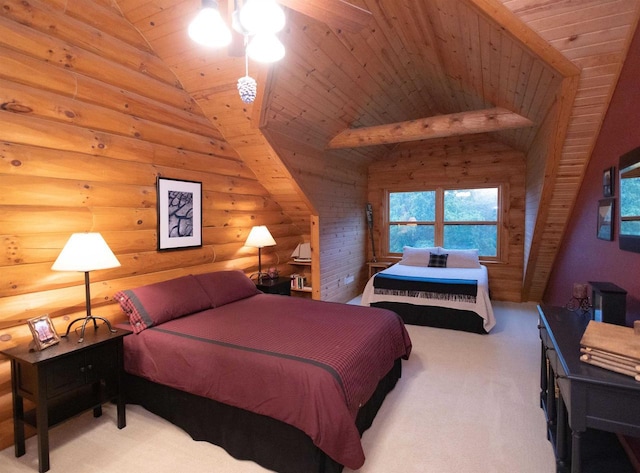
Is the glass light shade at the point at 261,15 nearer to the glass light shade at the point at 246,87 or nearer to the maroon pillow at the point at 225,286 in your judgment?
the glass light shade at the point at 246,87

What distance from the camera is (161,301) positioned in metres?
2.58

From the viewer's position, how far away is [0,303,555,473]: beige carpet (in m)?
1.89

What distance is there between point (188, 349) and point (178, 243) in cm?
130

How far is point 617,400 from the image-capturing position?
1.29 m

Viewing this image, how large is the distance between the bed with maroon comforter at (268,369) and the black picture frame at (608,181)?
1.80 metres

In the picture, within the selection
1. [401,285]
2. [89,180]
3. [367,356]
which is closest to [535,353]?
[401,285]

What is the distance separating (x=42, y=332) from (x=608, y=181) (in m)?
3.83

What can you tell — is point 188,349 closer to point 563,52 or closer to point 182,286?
point 182,286

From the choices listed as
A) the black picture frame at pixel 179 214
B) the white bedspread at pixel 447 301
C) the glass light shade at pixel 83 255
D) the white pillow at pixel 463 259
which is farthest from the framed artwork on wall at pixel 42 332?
the white pillow at pixel 463 259

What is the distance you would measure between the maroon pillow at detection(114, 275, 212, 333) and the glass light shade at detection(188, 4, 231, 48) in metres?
1.85

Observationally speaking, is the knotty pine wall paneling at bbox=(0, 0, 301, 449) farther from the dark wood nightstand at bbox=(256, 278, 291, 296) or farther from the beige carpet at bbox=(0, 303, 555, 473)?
the dark wood nightstand at bbox=(256, 278, 291, 296)

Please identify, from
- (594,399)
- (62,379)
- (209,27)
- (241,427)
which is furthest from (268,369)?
(209,27)

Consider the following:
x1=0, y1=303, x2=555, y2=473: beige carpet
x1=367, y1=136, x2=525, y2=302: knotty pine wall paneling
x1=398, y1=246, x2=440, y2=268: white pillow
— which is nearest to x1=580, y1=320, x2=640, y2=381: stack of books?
x1=0, y1=303, x2=555, y2=473: beige carpet

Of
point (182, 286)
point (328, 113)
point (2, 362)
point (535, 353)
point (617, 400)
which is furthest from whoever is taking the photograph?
point (328, 113)
